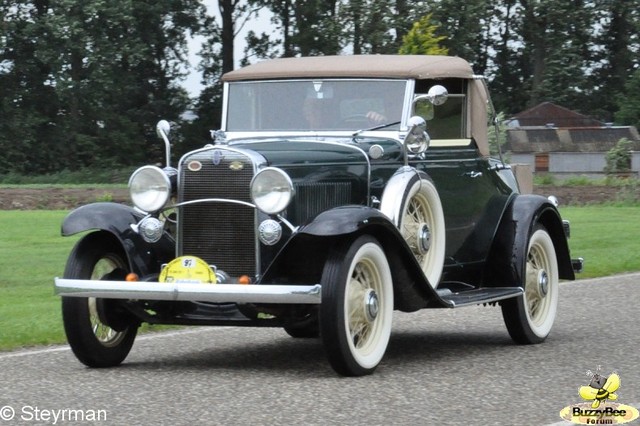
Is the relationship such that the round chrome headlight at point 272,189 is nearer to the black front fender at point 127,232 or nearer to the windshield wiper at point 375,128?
the black front fender at point 127,232

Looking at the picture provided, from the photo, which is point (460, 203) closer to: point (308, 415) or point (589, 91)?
point (308, 415)

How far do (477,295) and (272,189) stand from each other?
6.18 ft

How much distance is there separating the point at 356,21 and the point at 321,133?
137 feet

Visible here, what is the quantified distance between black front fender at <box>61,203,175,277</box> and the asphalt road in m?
0.65

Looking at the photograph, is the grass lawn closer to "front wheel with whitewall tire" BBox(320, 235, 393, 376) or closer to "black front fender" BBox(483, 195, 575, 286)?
"front wheel with whitewall tire" BBox(320, 235, 393, 376)

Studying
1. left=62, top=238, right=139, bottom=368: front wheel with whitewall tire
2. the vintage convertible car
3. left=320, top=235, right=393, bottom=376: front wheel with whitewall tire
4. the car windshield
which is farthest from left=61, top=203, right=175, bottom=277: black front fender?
the car windshield

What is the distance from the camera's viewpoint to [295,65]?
9250 millimetres

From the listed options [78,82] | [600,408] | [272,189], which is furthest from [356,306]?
[78,82]

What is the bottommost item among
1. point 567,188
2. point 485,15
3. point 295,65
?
point 567,188

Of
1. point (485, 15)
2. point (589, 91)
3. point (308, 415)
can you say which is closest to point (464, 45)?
point (485, 15)

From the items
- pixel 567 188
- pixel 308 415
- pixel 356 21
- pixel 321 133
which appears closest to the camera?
pixel 308 415
